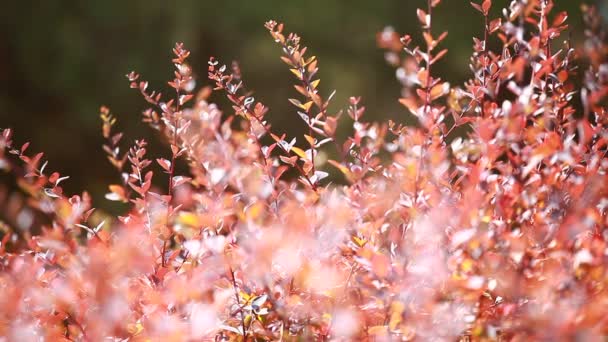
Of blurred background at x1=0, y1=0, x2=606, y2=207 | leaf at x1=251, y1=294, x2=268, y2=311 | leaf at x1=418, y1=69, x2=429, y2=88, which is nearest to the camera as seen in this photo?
leaf at x1=251, y1=294, x2=268, y2=311

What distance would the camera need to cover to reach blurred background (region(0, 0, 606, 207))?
5.85 meters

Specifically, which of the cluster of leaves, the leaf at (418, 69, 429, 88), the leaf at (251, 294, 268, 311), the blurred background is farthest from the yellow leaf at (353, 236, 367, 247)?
the blurred background

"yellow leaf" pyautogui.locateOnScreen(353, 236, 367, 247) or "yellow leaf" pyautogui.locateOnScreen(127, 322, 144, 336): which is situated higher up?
"yellow leaf" pyautogui.locateOnScreen(353, 236, 367, 247)

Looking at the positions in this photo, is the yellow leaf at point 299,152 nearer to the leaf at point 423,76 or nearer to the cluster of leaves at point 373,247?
the cluster of leaves at point 373,247

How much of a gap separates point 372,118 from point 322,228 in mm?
4433

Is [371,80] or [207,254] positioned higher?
[371,80]

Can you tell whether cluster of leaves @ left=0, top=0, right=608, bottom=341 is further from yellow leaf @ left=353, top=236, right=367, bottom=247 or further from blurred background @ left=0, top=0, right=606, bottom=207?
blurred background @ left=0, top=0, right=606, bottom=207

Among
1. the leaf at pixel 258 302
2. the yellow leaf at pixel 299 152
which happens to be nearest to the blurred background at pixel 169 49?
the yellow leaf at pixel 299 152

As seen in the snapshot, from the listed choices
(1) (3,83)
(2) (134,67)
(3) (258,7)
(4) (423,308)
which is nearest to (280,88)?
(3) (258,7)

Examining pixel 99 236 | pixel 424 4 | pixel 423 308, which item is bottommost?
pixel 423 308

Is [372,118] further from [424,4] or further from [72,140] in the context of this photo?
[72,140]

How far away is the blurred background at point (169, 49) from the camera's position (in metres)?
5.85

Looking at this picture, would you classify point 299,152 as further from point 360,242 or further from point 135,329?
point 135,329

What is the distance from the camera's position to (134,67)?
5.88 metres
